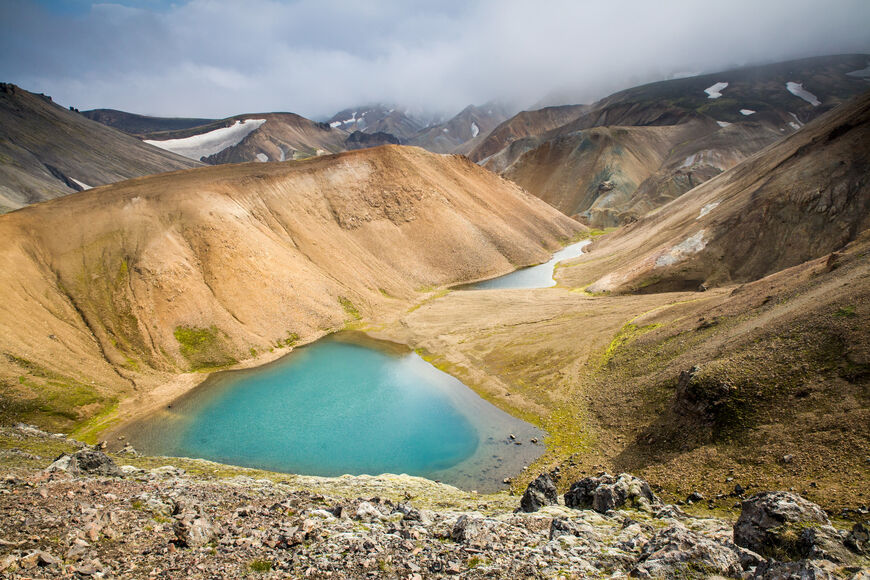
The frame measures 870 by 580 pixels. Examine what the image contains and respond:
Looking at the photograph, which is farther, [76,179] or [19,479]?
[76,179]

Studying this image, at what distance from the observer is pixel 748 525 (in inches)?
567

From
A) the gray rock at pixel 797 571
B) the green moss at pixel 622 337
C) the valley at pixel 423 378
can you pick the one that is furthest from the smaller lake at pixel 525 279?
the gray rock at pixel 797 571

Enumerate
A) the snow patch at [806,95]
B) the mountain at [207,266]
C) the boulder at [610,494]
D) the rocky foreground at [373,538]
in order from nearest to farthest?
the rocky foreground at [373,538] < the boulder at [610,494] < the mountain at [207,266] < the snow patch at [806,95]

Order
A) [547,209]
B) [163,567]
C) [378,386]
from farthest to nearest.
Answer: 1. [547,209]
2. [378,386]
3. [163,567]

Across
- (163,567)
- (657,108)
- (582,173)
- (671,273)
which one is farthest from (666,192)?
(163,567)

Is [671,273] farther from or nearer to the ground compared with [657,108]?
nearer to the ground

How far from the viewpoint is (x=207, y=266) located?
53.1 metres

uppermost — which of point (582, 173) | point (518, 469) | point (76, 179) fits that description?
point (76, 179)

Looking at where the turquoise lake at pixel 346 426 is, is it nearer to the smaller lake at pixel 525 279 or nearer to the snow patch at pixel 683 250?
the smaller lake at pixel 525 279

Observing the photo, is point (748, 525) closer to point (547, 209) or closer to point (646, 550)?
point (646, 550)

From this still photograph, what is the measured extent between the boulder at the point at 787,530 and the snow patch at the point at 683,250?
4368 cm

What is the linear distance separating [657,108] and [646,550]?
227 m

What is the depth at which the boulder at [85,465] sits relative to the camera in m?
19.7

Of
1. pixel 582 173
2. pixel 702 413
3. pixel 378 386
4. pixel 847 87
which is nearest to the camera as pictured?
pixel 702 413
